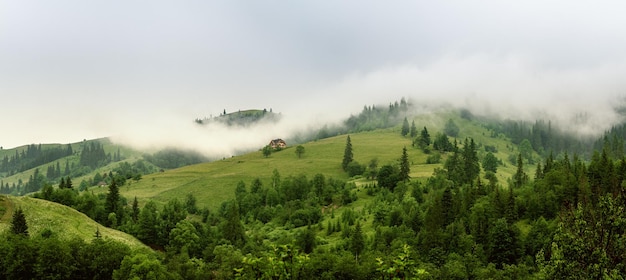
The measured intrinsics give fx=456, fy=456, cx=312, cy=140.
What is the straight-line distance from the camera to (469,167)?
193 m

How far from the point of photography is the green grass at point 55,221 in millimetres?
117188

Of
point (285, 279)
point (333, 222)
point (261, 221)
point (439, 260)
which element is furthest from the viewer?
point (261, 221)

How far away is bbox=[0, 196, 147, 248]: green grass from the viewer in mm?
117188

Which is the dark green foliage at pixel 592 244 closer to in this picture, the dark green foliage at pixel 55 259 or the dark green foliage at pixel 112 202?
the dark green foliage at pixel 55 259

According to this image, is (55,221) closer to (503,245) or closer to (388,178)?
(503,245)

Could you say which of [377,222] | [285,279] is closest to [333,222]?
[377,222]

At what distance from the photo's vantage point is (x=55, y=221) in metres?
122

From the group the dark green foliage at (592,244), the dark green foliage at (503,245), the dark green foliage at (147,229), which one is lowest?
the dark green foliage at (503,245)

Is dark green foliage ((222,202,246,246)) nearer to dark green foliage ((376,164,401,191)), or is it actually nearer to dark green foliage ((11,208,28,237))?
dark green foliage ((11,208,28,237))

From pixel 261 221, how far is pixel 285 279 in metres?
166

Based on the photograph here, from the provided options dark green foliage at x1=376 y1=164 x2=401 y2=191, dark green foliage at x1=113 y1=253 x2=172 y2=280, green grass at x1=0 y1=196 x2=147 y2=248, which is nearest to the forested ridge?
dark green foliage at x1=113 y1=253 x2=172 y2=280

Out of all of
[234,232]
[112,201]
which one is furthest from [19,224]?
[234,232]

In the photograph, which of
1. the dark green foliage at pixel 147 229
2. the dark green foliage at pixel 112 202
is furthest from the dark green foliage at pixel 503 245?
the dark green foliage at pixel 112 202

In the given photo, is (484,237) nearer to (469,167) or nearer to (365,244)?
(365,244)
